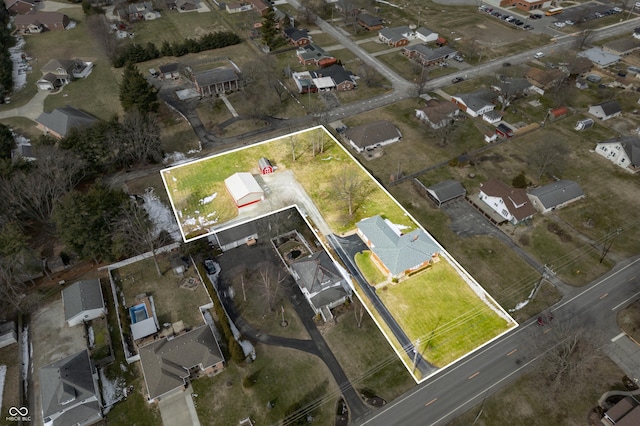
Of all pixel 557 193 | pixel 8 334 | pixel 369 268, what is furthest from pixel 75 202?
pixel 557 193

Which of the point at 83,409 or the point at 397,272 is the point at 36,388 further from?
the point at 397,272

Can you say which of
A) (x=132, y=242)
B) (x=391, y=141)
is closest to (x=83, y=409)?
(x=132, y=242)

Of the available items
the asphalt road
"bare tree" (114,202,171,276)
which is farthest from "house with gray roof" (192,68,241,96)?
the asphalt road

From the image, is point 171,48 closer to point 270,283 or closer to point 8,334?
point 270,283

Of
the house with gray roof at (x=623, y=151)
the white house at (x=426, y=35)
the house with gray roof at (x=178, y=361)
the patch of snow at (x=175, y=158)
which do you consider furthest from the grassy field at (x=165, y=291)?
the white house at (x=426, y=35)

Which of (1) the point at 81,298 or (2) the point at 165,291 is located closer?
(1) the point at 81,298

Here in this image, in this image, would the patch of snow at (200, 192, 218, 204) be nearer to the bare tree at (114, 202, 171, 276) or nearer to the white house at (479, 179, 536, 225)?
the bare tree at (114, 202, 171, 276)
